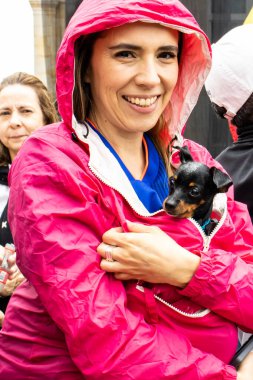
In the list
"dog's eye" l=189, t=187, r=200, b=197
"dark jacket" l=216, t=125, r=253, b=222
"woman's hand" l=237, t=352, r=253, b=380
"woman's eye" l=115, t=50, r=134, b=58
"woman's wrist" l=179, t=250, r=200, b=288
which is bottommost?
"woman's hand" l=237, t=352, r=253, b=380

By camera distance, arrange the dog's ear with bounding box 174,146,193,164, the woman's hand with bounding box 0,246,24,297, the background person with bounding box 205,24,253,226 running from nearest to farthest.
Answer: the dog's ear with bounding box 174,146,193,164
the background person with bounding box 205,24,253,226
the woman's hand with bounding box 0,246,24,297

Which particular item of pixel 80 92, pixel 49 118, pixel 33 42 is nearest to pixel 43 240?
pixel 80 92

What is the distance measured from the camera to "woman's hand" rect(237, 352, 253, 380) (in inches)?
59.6

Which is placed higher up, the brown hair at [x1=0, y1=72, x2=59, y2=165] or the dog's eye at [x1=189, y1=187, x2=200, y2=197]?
the dog's eye at [x1=189, y1=187, x2=200, y2=197]

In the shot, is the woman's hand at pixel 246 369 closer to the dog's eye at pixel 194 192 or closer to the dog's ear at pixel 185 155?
the dog's eye at pixel 194 192

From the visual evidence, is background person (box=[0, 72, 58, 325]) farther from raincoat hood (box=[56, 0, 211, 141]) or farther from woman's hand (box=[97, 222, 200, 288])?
woman's hand (box=[97, 222, 200, 288])

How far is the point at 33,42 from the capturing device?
6.54 metres

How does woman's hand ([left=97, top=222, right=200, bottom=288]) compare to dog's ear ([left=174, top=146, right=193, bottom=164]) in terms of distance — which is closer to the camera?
woman's hand ([left=97, top=222, right=200, bottom=288])

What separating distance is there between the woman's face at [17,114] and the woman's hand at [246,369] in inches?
72.8

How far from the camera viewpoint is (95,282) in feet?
4.59

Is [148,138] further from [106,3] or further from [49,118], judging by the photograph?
[49,118]

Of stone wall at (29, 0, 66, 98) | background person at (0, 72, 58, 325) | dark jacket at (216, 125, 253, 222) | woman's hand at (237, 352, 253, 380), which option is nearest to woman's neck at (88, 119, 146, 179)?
woman's hand at (237, 352, 253, 380)

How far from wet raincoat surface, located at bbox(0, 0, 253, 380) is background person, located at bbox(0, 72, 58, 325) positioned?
1.55 m

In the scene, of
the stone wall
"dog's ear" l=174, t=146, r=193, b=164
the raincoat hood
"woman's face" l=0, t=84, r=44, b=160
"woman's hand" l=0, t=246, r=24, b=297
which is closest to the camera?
the raincoat hood
